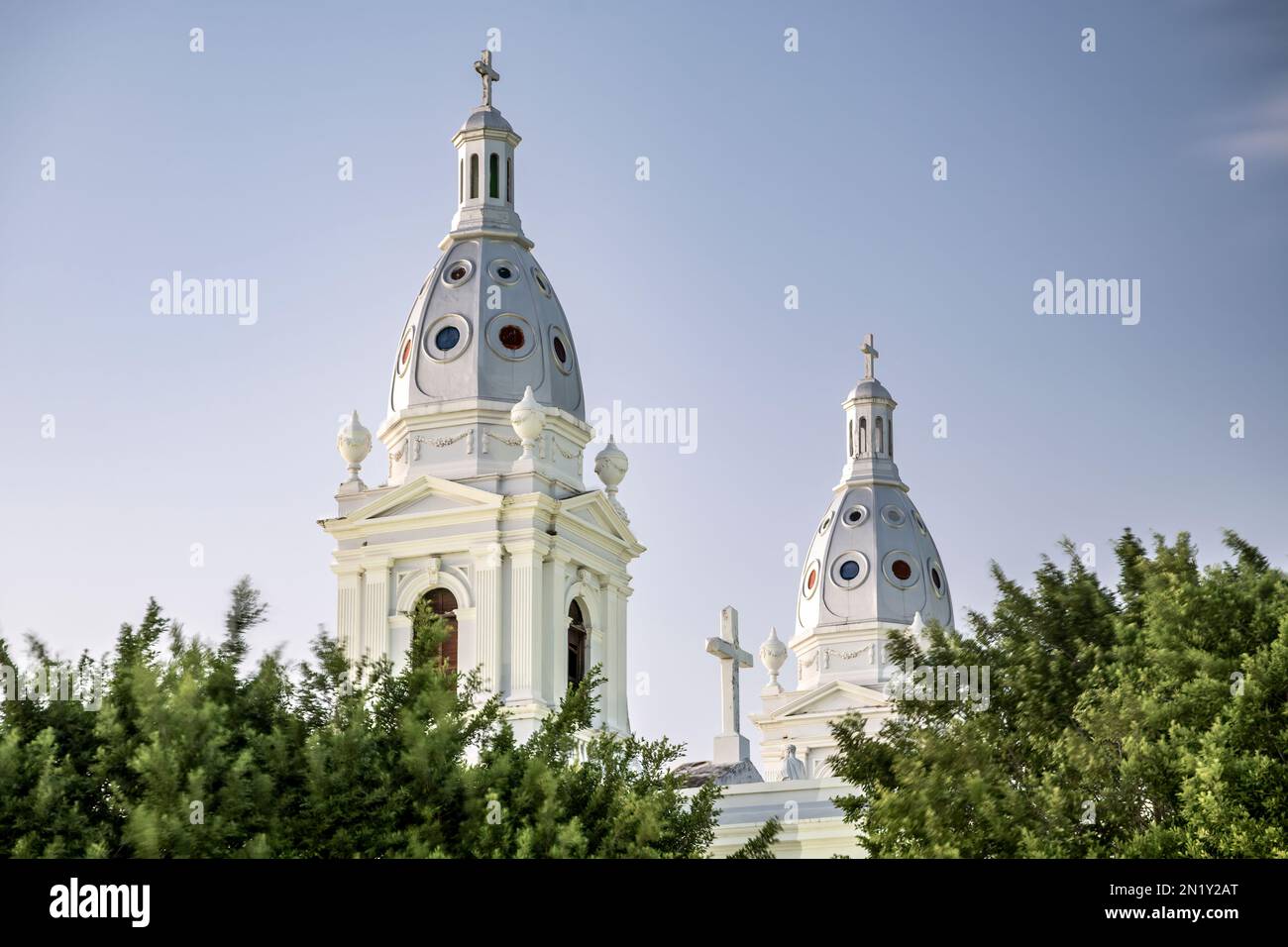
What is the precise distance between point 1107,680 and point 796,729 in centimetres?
4987

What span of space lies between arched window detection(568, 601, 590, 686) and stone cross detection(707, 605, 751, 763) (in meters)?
4.38

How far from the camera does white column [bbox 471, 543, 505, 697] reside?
2168 inches

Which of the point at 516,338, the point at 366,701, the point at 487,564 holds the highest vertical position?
the point at 516,338

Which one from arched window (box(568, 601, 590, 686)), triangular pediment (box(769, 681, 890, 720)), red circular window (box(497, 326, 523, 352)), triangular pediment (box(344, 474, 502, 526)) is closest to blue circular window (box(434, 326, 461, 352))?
red circular window (box(497, 326, 523, 352))

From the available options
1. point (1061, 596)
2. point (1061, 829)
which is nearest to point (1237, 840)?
point (1061, 829)

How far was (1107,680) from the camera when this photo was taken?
35.5 meters

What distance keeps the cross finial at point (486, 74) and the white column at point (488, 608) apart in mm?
14439

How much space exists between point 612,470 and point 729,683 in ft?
26.3

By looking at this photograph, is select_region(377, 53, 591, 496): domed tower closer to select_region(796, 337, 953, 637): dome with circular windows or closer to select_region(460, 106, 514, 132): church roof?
select_region(460, 106, 514, 132): church roof

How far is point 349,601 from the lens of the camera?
5722 centimetres

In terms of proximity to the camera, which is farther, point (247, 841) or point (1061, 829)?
point (1061, 829)

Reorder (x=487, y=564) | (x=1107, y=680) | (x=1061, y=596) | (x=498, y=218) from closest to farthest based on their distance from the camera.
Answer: (x=1107, y=680)
(x=1061, y=596)
(x=487, y=564)
(x=498, y=218)

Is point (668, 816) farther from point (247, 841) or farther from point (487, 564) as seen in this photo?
point (487, 564)

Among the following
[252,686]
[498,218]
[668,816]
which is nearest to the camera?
[252,686]
